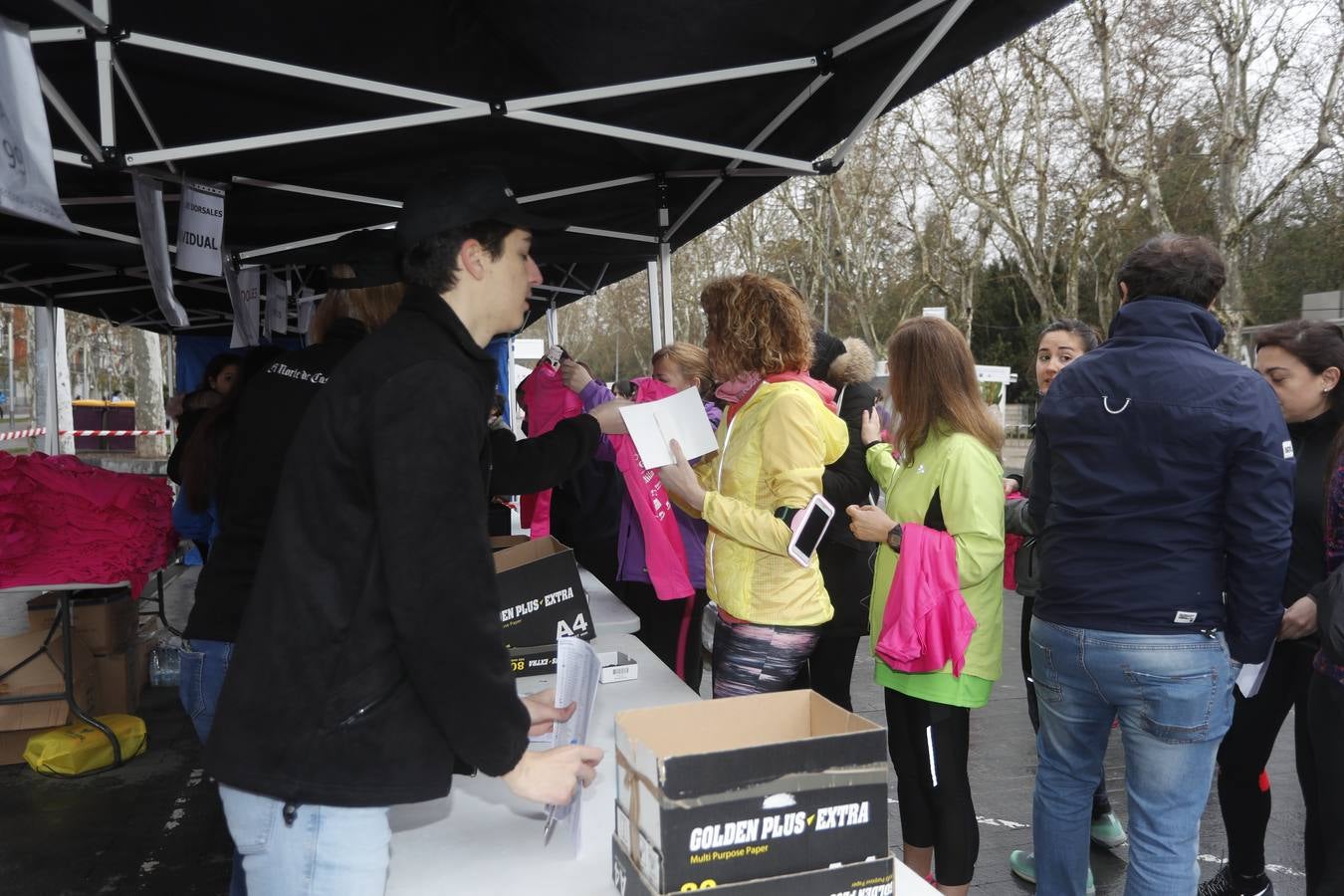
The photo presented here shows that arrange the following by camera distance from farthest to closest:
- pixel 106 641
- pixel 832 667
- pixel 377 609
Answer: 1. pixel 106 641
2. pixel 832 667
3. pixel 377 609

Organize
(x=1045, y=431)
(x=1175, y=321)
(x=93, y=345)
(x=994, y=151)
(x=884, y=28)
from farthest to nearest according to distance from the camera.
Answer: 1. (x=93, y=345)
2. (x=994, y=151)
3. (x=884, y=28)
4. (x=1045, y=431)
5. (x=1175, y=321)

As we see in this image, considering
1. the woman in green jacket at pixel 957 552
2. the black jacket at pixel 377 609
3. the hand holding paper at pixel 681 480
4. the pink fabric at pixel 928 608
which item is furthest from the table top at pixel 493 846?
the woman in green jacket at pixel 957 552

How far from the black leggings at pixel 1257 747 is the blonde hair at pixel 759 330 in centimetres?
160

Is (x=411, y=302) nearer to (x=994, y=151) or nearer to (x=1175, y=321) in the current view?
(x=1175, y=321)

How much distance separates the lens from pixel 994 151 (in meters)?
21.3

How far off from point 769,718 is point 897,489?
1.28m

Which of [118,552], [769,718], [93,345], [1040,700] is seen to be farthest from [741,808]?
[93,345]

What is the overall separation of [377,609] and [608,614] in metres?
1.95

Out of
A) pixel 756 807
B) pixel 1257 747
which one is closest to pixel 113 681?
pixel 756 807

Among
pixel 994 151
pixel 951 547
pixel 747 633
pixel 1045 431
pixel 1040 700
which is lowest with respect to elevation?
pixel 1040 700

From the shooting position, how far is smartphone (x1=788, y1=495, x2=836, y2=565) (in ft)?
7.57

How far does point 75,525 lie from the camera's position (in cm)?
400

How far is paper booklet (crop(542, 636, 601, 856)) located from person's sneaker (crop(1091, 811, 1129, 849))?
257cm

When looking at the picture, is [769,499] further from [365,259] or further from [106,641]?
[106,641]
